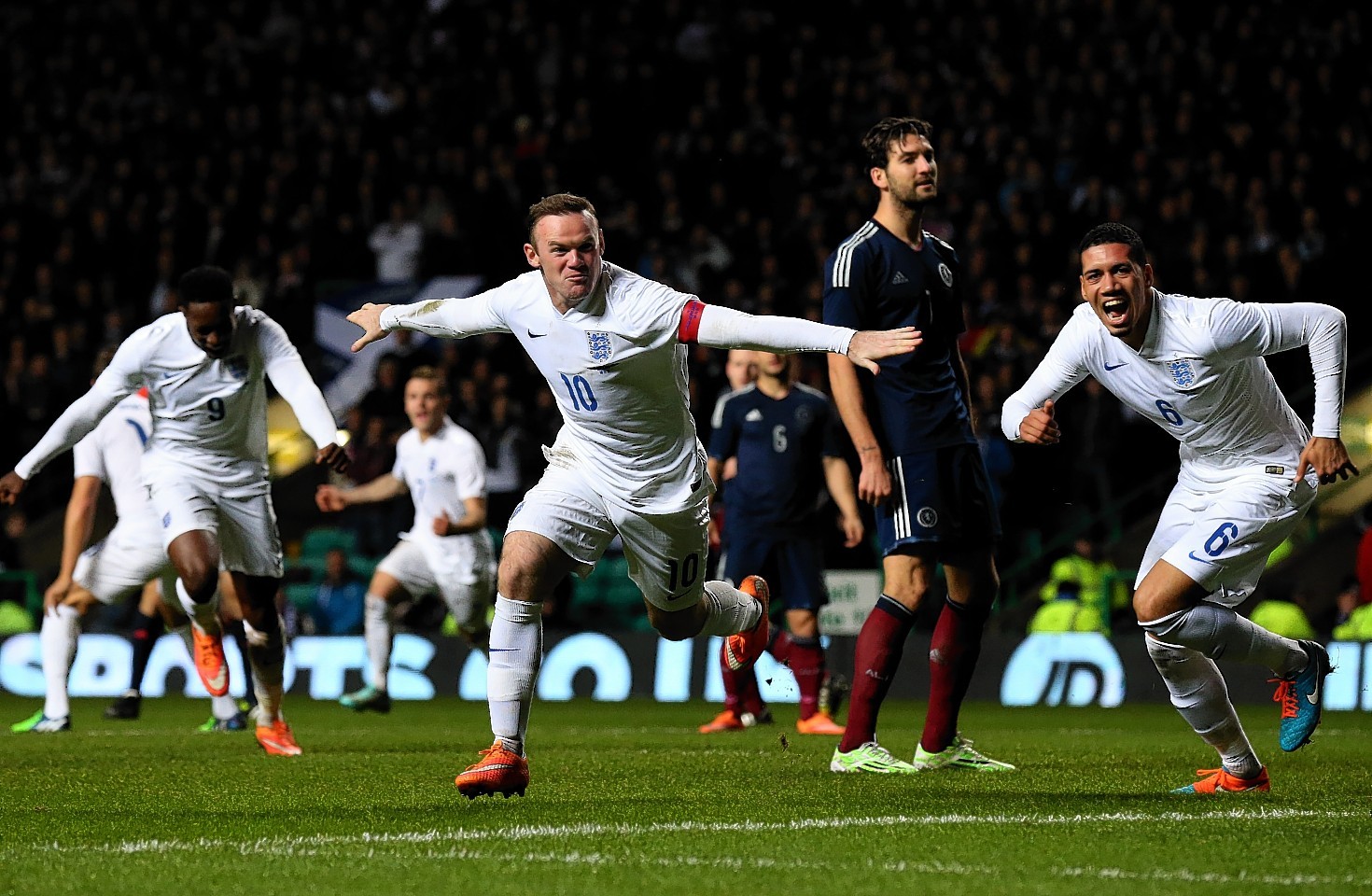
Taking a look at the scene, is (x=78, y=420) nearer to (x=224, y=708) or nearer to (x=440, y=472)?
(x=224, y=708)

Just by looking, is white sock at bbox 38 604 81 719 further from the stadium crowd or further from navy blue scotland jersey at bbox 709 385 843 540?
the stadium crowd

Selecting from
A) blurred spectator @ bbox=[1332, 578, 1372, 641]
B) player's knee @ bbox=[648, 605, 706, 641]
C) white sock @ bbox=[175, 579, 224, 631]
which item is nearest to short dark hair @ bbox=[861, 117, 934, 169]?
player's knee @ bbox=[648, 605, 706, 641]

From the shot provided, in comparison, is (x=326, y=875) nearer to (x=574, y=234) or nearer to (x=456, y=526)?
(x=574, y=234)

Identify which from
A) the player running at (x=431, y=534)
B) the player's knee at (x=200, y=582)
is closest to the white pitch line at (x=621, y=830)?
the player's knee at (x=200, y=582)


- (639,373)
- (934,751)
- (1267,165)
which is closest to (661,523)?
(639,373)

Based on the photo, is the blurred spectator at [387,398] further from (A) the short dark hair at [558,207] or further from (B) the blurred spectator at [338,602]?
(A) the short dark hair at [558,207]

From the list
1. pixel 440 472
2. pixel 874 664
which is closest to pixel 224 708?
pixel 440 472

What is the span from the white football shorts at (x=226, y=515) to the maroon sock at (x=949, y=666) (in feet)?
11.6

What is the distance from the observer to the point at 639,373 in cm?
640

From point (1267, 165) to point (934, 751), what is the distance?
14134mm

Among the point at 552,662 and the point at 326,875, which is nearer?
the point at 326,875

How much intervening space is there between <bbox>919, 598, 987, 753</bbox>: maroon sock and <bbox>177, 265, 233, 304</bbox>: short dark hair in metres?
3.76

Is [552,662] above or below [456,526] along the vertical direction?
below

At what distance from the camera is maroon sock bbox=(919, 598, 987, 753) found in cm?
757
